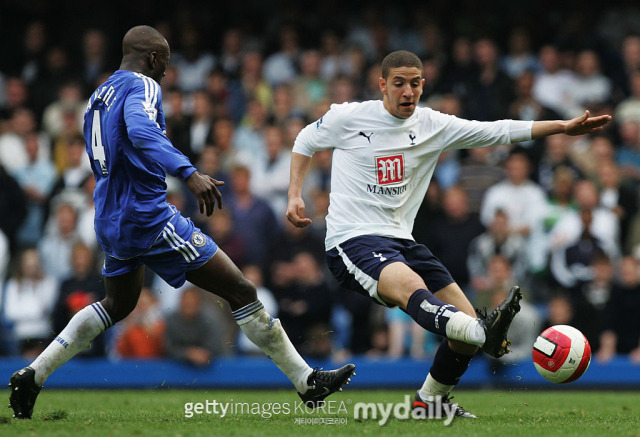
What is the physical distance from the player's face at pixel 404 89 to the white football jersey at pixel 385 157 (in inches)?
4.6

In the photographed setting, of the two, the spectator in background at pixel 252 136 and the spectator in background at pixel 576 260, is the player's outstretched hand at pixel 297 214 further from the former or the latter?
the spectator in background at pixel 252 136

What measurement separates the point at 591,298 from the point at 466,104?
381cm

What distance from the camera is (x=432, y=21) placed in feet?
52.7

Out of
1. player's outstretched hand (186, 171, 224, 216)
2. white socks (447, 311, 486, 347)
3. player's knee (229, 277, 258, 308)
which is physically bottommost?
white socks (447, 311, 486, 347)

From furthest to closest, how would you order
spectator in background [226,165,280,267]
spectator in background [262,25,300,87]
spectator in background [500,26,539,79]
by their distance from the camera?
spectator in background [262,25,300,87] < spectator in background [500,26,539,79] < spectator in background [226,165,280,267]

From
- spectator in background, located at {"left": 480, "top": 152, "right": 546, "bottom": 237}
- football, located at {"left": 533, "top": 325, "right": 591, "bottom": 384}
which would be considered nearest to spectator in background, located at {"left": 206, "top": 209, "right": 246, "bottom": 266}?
spectator in background, located at {"left": 480, "top": 152, "right": 546, "bottom": 237}

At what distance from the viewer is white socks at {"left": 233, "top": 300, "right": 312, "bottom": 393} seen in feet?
23.0

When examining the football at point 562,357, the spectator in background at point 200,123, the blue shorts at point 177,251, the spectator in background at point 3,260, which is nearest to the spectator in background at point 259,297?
the spectator in background at point 200,123

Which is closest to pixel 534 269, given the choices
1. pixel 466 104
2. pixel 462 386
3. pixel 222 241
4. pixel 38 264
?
pixel 462 386

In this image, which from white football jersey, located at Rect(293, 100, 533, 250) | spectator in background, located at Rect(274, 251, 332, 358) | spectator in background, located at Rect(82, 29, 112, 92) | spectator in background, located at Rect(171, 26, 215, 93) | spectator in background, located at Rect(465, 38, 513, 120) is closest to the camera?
white football jersey, located at Rect(293, 100, 533, 250)

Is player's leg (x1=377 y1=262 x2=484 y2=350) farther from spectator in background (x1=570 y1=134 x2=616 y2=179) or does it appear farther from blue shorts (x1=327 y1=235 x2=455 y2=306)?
spectator in background (x1=570 y1=134 x2=616 y2=179)

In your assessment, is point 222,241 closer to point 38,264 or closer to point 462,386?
point 38,264

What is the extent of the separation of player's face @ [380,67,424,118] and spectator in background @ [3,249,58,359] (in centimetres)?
647

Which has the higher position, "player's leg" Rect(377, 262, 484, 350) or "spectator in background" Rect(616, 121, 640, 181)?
"spectator in background" Rect(616, 121, 640, 181)
